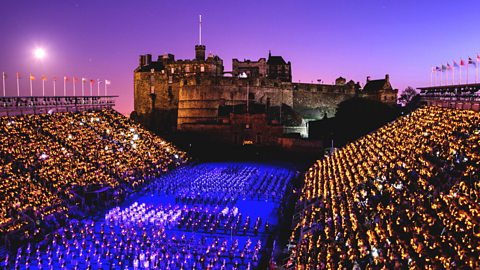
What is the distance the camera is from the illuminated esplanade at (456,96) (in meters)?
26.8

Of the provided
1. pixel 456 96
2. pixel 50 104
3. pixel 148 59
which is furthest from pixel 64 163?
pixel 148 59

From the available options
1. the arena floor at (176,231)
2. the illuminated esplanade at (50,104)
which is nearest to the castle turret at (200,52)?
the illuminated esplanade at (50,104)

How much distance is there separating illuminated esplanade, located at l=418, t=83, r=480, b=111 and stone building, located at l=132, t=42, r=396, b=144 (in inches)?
933

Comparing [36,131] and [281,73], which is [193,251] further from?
[281,73]

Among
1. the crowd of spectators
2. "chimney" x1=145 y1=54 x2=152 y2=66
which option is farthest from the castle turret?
the crowd of spectators

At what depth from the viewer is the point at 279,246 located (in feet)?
72.0

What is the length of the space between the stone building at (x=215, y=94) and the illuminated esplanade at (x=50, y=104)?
13.4 meters

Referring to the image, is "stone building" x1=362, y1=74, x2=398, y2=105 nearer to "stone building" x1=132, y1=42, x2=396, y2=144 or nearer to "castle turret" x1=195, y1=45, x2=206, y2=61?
"stone building" x1=132, y1=42, x2=396, y2=144

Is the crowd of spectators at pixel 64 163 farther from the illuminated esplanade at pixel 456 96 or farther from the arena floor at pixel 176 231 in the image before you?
the illuminated esplanade at pixel 456 96

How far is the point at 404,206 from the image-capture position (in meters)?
17.2

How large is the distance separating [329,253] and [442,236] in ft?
13.6

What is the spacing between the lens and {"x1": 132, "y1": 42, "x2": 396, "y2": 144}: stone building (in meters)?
60.8

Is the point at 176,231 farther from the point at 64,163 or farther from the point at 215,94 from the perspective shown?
the point at 215,94

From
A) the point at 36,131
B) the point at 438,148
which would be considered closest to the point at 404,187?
the point at 438,148
